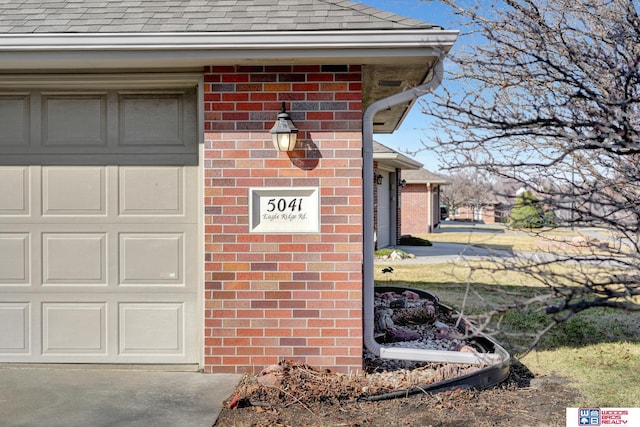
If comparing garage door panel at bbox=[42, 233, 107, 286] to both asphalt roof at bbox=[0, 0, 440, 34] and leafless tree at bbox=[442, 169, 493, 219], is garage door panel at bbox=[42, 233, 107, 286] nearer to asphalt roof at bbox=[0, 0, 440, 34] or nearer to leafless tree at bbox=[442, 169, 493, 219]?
asphalt roof at bbox=[0, 0, 440, 34]

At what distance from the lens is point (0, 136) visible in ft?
16.8

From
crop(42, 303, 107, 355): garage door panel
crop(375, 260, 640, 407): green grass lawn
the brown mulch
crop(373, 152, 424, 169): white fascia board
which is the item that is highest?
crop(373, 152, 424, 169): white fascia board

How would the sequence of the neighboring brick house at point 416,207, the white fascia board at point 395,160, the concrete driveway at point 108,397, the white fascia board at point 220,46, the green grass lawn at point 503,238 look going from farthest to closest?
the neighboring brick house at point 416,207 → the white fascia board at point 395,160 → the white fascia board at point 220,46 → the concrete driveway at point 108,397 → the green grass lawn at point 503,238

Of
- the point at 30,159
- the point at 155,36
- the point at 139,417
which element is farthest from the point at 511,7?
the point at 30,159

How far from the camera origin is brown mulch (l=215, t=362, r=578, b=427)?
12.9ft

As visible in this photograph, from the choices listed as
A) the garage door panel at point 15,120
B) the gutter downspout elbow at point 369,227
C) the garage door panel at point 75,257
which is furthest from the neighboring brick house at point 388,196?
the garage door panel at point 15,120

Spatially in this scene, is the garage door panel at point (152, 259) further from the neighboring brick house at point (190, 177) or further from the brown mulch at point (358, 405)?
the brown mulch at point (358, 405)

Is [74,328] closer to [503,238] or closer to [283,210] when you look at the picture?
[283,210]

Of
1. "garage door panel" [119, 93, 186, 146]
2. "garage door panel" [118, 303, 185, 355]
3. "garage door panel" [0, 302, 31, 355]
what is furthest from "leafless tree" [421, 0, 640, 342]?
"garage door panel" [0, 302, 31, 355]

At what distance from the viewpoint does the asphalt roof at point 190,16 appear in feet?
14.9

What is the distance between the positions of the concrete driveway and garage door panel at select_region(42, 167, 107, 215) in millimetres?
1459

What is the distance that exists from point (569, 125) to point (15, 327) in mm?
4908

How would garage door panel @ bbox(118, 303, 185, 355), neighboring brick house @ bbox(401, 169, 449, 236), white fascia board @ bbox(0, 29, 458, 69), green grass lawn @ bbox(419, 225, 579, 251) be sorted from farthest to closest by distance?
neighboring brick house @ bbox(401, 169, 449, 236) < garage door panel @ bbox(118, 303, 185, 355) < white fascia board @ bbox(0, 29, 458, 69) < green grass lawn @ bbox(419, 225, 579, 251)

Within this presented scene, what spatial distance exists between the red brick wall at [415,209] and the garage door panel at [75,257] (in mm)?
23901
